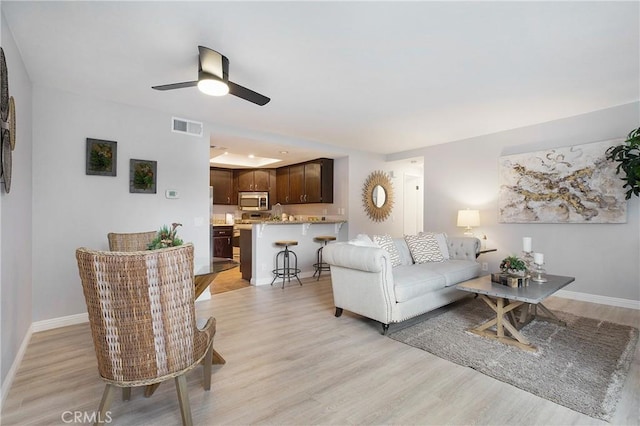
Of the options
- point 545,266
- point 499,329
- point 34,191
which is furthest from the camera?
point 545,266

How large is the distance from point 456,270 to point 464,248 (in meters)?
Answer: 0.89

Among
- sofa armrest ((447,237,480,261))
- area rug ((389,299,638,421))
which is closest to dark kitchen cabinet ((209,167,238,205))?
sofa armrest ((447,237,480,261))

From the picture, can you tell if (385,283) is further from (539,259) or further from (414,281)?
(539,259)

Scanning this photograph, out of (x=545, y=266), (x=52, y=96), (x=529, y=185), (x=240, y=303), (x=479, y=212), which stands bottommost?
(x=240, y=303)

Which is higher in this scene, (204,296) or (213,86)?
(213,86)

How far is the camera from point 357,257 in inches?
120

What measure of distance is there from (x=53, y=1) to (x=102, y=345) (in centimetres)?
211

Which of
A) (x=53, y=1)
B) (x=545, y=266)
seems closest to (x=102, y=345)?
(x=53, y=1)

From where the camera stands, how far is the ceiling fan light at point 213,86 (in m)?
2.41

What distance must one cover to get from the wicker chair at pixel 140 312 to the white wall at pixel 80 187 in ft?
7.78

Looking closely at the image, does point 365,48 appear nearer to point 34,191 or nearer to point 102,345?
point 102,345

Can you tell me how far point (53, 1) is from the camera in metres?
1.92

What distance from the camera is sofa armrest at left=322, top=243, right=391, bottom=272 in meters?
2.88

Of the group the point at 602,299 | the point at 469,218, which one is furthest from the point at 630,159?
the point at 469,218
